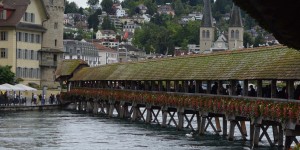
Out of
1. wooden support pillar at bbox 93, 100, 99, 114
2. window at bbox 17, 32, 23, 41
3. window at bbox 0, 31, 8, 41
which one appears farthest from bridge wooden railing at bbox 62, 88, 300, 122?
window at bbox 17, 32, 23, 41

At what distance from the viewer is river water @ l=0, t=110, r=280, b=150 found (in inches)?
1510

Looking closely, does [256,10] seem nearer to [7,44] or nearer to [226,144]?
[226,144]

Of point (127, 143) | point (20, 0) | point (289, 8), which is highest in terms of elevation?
point (20, 0)

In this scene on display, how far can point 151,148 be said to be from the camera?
1457 inches

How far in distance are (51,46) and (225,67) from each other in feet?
224

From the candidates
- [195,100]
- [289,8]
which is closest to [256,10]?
[289,8]

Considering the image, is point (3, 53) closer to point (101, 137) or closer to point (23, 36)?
point (23, 36)

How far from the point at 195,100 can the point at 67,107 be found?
4683 cm

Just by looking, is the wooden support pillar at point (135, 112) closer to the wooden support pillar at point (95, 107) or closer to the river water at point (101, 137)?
the river water at point (101, 137)

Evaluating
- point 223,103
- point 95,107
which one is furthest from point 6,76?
point 223,103

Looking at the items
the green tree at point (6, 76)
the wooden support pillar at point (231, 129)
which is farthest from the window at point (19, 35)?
the wooden support pillar at point (231, 129)

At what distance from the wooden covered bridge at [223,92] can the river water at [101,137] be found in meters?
1.28

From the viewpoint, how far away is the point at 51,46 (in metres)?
110

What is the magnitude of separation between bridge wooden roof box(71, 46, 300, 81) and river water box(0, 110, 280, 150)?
3363mm
